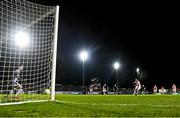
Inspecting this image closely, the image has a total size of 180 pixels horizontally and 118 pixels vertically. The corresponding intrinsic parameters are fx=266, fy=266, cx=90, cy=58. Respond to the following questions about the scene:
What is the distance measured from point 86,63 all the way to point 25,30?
59.1 m

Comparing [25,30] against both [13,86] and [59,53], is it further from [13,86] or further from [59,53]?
[59,53]

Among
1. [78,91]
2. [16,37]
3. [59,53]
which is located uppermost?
[59,53]

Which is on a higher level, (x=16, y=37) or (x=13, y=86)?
(x=16, y=37)

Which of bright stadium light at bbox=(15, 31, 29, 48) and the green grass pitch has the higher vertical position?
bright stadium light at bbox=(15, 31, 29, 48)

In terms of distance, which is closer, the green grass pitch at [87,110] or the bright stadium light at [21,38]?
the green grass pitch at [87,110]

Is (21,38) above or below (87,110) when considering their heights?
above

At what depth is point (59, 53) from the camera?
72.8m

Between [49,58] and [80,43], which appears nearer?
[49,58]

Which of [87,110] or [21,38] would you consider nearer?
[87,110]

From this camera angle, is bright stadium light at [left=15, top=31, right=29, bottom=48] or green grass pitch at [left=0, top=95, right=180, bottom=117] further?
bright stadium light at [left=15, top=31, right=29, bottom=48]

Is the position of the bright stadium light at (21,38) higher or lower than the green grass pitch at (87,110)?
higher

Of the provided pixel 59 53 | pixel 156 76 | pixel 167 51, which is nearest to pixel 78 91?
pixel 59 53

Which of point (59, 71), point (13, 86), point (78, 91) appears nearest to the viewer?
point (13, 86)

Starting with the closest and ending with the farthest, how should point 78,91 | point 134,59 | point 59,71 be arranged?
point 78,91
point 59,71
point 134,59
